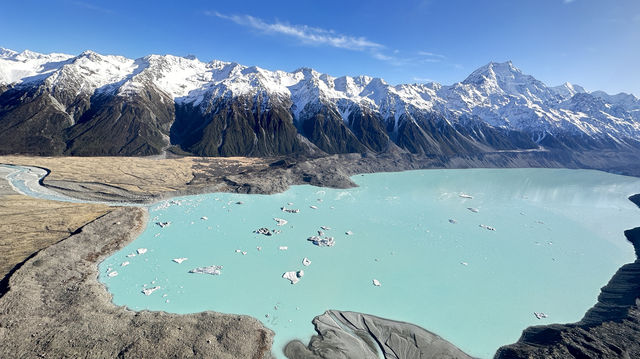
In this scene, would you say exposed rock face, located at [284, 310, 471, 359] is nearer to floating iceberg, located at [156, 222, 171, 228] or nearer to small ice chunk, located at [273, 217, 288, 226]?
small ice chunk, located at [273, 217, 288, 226]

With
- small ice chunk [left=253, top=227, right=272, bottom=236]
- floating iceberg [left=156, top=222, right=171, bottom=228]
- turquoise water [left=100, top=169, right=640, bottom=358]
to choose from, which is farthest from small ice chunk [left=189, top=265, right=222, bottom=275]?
floating iceberg [left=156, top=222, right=171, bottom=228]

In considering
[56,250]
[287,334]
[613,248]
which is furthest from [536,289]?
[56,250]

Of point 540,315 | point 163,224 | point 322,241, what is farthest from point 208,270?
point 540,315

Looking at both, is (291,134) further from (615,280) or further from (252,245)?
(615,280)

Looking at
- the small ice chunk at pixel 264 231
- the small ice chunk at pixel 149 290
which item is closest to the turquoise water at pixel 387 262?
the small ice chunk at pixel 149 290

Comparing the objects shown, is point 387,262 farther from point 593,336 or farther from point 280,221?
point 280,221

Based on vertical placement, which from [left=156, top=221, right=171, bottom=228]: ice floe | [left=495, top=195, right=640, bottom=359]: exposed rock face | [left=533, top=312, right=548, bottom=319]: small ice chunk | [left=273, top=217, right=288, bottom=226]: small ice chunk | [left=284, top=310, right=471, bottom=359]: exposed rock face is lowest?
[left=156, top=221, right=171, bottom=228]: ice floe
